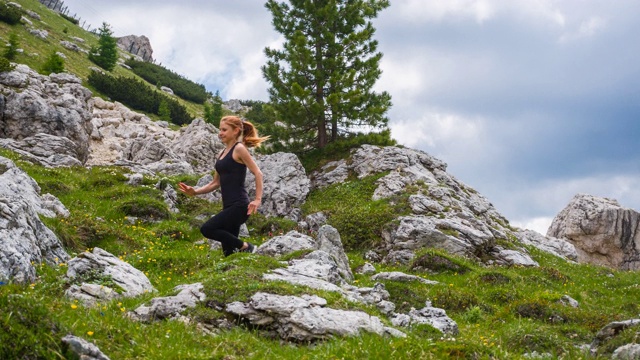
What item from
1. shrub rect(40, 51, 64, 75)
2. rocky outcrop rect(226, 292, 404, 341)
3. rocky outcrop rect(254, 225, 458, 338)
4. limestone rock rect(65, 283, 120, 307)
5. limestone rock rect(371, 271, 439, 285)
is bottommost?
limestone rock rect(65, 283, 120, 307)

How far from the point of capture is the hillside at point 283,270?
21.7ft

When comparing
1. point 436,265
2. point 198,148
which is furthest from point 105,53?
point 436,265

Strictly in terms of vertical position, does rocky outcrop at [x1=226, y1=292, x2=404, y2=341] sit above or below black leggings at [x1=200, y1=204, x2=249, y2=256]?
below

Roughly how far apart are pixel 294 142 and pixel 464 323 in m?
27.0

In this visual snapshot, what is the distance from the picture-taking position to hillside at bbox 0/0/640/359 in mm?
6629

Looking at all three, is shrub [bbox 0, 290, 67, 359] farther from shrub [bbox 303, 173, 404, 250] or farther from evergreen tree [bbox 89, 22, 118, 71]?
evergreen tree [bbox 89, 22, 118, 71]

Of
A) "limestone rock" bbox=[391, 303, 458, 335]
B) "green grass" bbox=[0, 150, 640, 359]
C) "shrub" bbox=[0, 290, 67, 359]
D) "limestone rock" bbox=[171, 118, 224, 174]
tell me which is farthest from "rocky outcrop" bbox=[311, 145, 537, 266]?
"limestone rock" bbox=[171, 118, 224, 174]

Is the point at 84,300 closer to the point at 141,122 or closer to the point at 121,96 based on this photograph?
the point at 141,122

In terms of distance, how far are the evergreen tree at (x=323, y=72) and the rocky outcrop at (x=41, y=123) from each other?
14.0m

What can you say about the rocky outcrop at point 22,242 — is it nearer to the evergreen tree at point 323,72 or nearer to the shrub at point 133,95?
the evergreen tree at point 323,72

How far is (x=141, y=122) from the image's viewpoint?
68.1 meters

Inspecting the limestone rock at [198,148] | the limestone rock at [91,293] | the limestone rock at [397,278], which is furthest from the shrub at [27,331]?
the limestone rock at [198,148]

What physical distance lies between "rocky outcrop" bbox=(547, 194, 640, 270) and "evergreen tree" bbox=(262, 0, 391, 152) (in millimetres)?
19500

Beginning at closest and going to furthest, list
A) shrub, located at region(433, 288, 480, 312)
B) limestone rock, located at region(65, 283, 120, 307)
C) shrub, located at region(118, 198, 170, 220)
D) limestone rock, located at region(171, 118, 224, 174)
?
1. limestone rock, located at region(65, 283, 120, 307)
2. shrub, located at region(433, 288, 480, 312)
3. shrub, located at region(118, 198, 170, 220)
4. limestone rock, located at region(171, 118, 224, 174)
